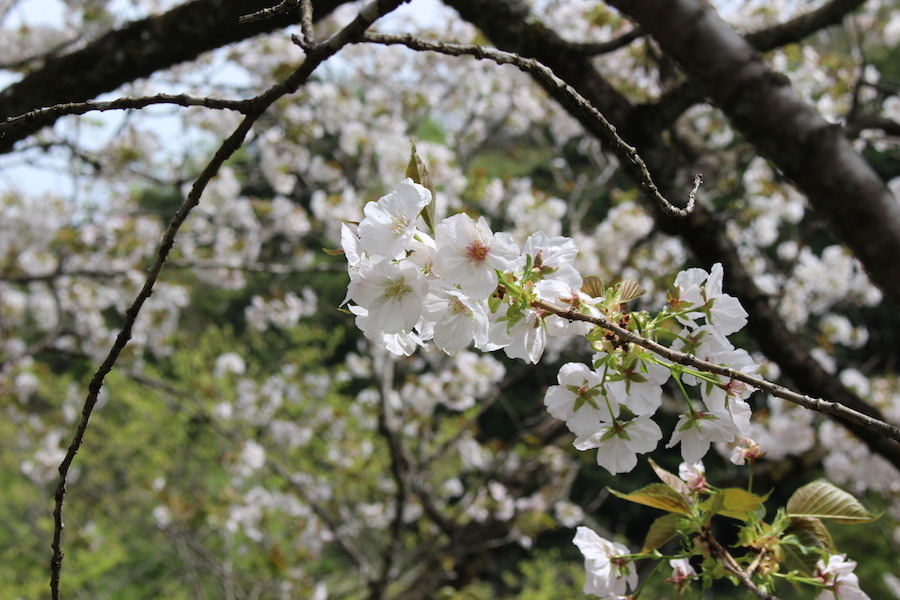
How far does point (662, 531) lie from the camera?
0.66 meters

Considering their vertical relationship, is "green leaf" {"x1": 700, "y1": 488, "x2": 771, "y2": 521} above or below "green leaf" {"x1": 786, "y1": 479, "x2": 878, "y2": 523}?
above

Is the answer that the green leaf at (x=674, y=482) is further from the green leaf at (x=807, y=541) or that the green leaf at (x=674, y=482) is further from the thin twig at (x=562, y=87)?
the thin twig at (x=562, y=87)

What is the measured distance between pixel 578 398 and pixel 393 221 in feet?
0.79

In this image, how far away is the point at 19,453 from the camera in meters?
6.08

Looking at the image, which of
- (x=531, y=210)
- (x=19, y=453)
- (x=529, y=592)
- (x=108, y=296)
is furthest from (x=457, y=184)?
(x=19, y=453)

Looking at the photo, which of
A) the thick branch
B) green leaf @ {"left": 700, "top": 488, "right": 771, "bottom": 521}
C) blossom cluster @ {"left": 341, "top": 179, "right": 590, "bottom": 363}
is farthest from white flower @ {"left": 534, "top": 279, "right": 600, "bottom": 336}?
the thick branch

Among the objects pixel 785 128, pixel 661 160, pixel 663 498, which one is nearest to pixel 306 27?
pixel 663 498

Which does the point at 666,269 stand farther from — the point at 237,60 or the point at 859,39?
the point at 237,60

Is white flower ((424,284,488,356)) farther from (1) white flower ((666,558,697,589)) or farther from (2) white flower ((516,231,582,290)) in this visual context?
(1) white flower ((666,558,697,589))

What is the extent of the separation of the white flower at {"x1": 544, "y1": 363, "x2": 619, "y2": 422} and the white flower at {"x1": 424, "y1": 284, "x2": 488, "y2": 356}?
4.2 inches

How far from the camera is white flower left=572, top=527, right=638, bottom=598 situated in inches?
27.2

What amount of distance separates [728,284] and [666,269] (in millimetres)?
2729

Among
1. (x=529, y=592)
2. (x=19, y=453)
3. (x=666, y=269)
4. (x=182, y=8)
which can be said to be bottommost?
(x=529, y=592)

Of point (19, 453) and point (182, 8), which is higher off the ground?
point (182, 8)
